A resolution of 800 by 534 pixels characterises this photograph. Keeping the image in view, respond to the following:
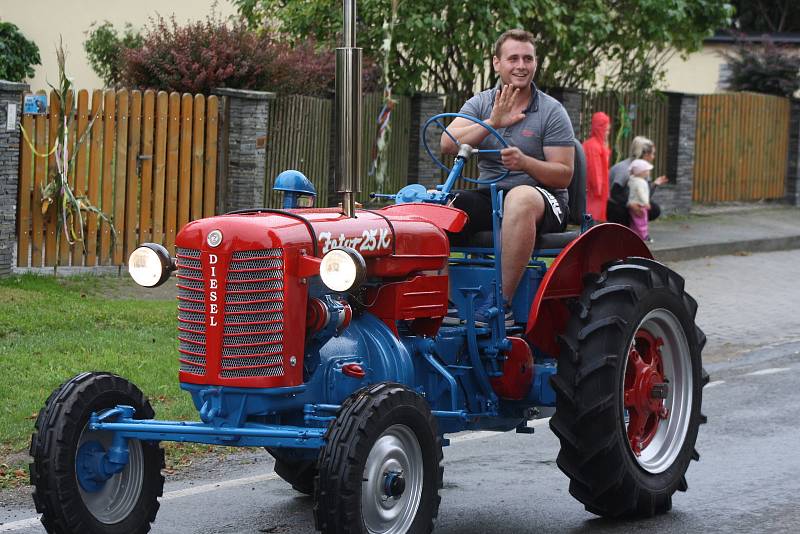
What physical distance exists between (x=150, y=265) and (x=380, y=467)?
124cm

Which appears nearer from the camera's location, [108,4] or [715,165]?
[715,165]

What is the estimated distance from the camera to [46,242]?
44.8ft

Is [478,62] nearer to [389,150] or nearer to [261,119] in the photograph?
[389,150]

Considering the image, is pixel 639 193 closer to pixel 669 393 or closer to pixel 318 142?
pixel 318 142

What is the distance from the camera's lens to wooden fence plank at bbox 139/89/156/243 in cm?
1441

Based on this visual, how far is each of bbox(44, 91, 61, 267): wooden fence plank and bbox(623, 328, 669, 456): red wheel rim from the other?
26.4ft

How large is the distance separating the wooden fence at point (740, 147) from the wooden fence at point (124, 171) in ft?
36.3

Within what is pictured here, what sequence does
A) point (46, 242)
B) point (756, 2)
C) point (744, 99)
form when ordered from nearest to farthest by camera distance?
point (46, 242) → point (744, 99) → point (756, 2)

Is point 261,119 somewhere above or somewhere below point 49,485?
above

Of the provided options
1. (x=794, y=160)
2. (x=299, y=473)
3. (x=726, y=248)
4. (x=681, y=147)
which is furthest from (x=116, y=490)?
(x=794, y=160)

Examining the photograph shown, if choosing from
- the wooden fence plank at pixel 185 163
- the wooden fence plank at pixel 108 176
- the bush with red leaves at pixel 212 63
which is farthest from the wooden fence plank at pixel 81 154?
the bush with red leaves at pixel 212 63

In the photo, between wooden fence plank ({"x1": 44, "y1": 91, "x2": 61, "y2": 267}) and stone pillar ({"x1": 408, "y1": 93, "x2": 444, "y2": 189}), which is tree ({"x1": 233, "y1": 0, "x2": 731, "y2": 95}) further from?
wooden fence plank ({"x1": 44, "y1": 91, "x2": 61, "y2": 267})

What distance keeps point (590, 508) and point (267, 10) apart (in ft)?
50.7

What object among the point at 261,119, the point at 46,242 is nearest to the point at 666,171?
the point at 261,119
